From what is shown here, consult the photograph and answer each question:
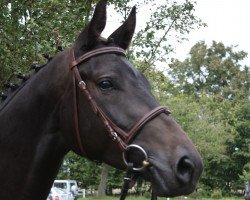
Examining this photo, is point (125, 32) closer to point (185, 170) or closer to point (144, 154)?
point (144, 154)

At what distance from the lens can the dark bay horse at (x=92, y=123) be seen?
8.44ft

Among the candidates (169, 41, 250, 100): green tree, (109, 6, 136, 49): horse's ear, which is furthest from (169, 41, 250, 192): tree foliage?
(109, 6, 136, 49): horse's ear

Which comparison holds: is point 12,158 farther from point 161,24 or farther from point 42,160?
point 161,24

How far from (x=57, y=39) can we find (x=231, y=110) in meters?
43.9

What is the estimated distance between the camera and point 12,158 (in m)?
3.12

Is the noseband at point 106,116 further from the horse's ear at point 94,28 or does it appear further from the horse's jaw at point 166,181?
the horse's jaw at point 166,181

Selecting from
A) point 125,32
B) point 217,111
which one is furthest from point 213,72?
point 125,32

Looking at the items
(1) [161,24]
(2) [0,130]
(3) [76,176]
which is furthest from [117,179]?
(2) [0,130]

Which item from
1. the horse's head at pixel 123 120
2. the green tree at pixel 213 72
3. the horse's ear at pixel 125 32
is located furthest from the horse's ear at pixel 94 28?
the green tree at pixel 213 72

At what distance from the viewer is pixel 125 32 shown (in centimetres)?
321

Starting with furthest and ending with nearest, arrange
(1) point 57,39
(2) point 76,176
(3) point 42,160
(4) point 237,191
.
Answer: (4) point 237,191 < (2) point 76,176 < (1) point 57,39 < (3) point 42,160

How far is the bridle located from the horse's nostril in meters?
0.21

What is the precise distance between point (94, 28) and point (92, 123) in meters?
0.63

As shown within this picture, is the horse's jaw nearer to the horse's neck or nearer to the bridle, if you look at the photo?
the bridle
